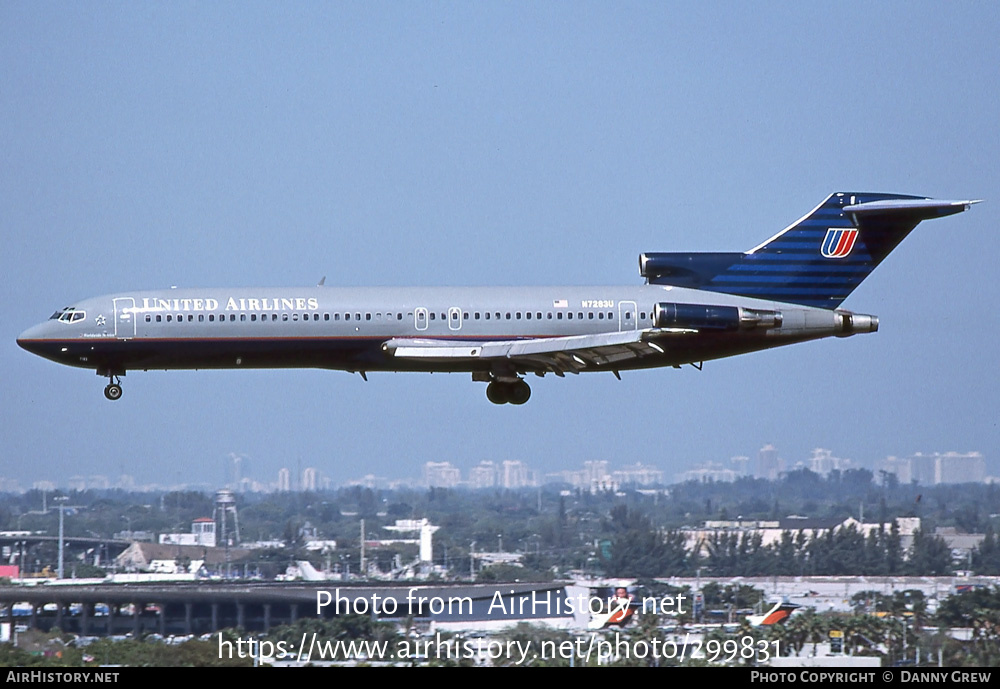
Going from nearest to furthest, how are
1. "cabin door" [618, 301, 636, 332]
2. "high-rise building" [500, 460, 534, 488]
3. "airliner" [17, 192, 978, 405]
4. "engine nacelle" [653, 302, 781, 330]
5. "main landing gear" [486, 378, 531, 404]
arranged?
"engine nacelle" [653, 302, 781, 330]
"airliner" [17, 192, 978, 405]
"cabin door" [618, 301, 636, 332]
"main landing gear" [486, 378, 531, 404]
"high-rise building" [500, 460, 534, 488]

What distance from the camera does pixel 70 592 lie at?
147ft

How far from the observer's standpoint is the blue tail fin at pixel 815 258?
1895 inches

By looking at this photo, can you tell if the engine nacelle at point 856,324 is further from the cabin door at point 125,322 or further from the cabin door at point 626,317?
the cabin door at point 125,322

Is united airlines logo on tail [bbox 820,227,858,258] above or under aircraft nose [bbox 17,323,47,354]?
above

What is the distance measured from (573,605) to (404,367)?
28.7ft

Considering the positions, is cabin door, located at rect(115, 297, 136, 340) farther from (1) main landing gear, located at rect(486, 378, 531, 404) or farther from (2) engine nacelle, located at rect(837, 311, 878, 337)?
(2) engine nacelle, located at rect(837, 311, 878, 337)

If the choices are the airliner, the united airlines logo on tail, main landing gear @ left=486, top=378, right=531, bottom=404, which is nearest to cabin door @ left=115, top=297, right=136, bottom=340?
the airliner

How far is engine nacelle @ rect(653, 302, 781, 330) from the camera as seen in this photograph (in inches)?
1768

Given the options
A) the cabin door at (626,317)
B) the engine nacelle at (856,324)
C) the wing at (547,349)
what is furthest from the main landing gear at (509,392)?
the engine nacelle at (856,324)

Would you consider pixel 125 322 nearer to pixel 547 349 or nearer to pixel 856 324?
pixel 547 349

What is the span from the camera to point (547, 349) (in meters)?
45.4

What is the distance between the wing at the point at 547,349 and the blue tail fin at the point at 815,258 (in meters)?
3.25
